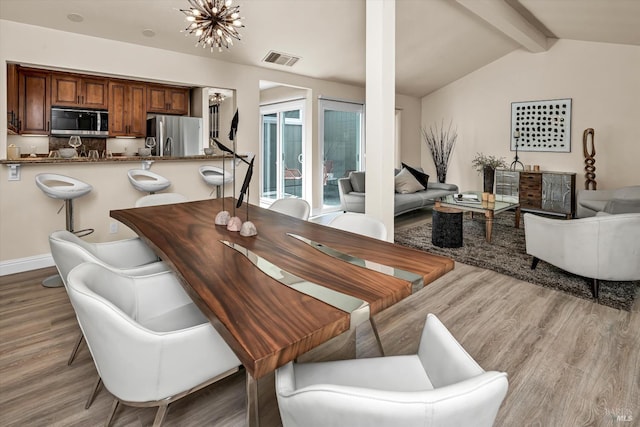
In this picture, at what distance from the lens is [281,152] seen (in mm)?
7422

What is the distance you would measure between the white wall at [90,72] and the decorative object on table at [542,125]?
502 cm

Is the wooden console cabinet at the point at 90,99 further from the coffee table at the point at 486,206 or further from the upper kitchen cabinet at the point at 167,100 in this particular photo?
the coffee table at the point at 486,206

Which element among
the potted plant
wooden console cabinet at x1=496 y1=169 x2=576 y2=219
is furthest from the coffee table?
the potted plant

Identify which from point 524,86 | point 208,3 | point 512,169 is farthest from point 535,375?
point 524,86

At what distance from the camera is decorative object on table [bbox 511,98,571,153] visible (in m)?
6.51

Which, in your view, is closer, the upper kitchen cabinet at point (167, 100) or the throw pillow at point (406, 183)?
the upper kitchen cabinet at point (167, 100)

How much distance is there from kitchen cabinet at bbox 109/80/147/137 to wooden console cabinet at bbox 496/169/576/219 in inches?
253

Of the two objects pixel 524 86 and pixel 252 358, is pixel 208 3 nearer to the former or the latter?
pixel 252 358

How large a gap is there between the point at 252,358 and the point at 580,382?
1944 mm

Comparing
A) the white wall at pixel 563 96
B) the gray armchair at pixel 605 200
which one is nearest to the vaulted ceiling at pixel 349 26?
the white wall at pixel 563 96

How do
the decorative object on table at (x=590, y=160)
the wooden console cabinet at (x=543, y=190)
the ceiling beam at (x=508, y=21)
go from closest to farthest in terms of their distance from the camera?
the ceiling beam at (x=508, y=21), the decorative object on table at (x=590, y=160), the wooden console cabinet at (x=543, y=190)

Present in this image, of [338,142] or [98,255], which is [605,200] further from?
[98,255]

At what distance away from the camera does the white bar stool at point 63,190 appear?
3.41 m

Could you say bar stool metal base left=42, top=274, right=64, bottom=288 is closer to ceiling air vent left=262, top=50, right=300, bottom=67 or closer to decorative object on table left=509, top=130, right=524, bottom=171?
ceiling air vent left=262, top=50, right=300, bottom=67
